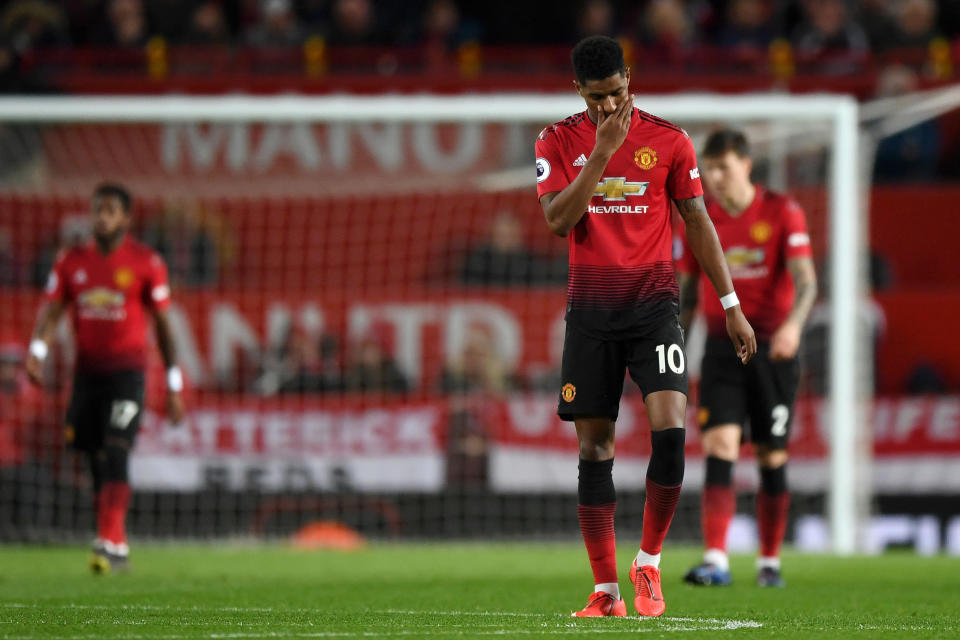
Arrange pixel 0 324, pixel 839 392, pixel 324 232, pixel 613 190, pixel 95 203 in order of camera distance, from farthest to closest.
A: pixel 324 232 < pixel 0 324 < pixel 839 392 < pixel 95 203 < pixel 613 190

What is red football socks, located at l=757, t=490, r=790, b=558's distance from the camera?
7.58m

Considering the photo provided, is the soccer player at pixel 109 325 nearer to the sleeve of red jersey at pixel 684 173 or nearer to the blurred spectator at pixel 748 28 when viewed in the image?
the sleeve of red jersey at pixel 684 173

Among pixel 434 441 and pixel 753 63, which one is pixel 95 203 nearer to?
pixel 434 441

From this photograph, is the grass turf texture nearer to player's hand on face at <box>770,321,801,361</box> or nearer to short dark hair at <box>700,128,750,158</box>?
player's hand on face at <box>770,321,801,361</box>

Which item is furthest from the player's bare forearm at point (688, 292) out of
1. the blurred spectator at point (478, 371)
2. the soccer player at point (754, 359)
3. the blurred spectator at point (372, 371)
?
the blurred spectator at point (372, 371)

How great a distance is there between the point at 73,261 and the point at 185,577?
1980mm

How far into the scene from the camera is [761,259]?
761 cm

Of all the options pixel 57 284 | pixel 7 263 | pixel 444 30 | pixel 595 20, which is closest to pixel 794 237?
pixel 57 284

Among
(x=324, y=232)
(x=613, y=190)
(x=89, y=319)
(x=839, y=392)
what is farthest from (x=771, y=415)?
(x=324, y=232)

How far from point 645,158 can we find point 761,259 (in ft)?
7.53

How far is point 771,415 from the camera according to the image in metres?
7.56

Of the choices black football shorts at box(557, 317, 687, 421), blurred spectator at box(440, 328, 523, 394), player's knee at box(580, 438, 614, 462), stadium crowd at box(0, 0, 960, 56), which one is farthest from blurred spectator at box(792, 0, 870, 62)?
player's knee at box(580, 438, 614, 462)

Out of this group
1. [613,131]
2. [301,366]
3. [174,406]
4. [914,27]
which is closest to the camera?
[613,131]

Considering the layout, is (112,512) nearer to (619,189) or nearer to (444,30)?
(619,189)
